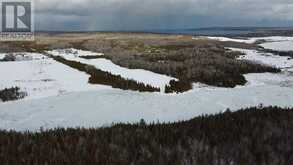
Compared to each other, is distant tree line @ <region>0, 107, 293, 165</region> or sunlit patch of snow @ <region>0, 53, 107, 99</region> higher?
distant tree line @ <region>0, 107, 293, 165</region>

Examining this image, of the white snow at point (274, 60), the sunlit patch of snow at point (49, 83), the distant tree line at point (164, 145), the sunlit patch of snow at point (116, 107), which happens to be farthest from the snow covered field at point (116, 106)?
the white snow at point (274, 60)

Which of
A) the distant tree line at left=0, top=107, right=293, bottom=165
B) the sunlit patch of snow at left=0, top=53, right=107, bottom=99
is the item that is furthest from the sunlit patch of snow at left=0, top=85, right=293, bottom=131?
the sunlit patch of snow at left=0, top=53, right=107, bottom=99

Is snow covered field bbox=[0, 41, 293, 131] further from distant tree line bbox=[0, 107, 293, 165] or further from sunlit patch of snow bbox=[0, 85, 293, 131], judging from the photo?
distant tree line bbox=[0, 107, 293, 165]

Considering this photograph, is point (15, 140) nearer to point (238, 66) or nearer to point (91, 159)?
point (91, 159)

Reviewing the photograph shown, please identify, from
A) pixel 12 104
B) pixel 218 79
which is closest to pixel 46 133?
pixel 12 104

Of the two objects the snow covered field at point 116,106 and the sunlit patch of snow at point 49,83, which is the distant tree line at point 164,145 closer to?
the snow covered field at point 116,106

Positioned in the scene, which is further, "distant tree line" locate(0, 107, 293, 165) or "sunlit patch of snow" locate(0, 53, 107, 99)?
"sunlit patch of snow" locate(0, 53, 107, 99)

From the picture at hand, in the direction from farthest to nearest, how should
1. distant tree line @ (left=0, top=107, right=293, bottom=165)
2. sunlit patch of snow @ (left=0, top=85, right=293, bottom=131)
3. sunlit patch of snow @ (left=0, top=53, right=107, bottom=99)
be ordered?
sunlit patch of snow @ (left=0, top=53, right=107, bottom=99) → sunlit patch of snow @ (left=0, top=85, right=293, bottom=131) → distant tree line @ (left=0, top=107, right=293, bottom=165)

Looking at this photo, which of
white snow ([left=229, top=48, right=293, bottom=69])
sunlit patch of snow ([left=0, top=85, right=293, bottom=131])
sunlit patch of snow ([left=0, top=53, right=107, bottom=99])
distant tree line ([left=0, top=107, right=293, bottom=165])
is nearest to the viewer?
distant tree line ([left=0, top=107, right=293, bottom=165])

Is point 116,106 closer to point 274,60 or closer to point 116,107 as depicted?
point 116,107

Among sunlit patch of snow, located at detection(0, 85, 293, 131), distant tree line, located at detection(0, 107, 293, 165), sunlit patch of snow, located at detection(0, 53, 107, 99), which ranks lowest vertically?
sunlit patch of snow, located at detection(0, 53, 107, 99)
